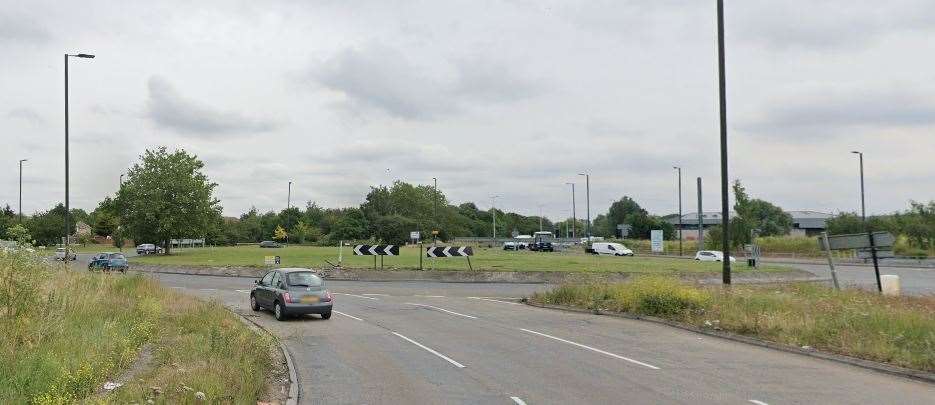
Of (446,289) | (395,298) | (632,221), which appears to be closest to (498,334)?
(395,298)

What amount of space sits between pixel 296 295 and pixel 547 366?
31.8 feet

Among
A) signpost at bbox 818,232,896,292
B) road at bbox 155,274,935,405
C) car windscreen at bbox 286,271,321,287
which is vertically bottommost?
road at bbox 155,274,935,405

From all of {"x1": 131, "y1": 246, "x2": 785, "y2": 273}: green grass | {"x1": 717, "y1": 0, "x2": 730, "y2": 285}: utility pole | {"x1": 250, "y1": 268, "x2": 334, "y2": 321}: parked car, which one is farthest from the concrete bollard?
{"x1": 131, "y1": 246, "x2": 785, "y2": 273}: green grass

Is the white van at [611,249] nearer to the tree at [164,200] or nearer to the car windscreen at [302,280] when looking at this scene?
the tree at [164,200]

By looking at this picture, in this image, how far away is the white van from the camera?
7306 centimetres

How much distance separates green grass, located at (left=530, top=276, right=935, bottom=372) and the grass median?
32.5 ft

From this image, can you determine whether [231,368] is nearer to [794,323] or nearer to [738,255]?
[794,323]

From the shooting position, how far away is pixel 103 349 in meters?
10.3

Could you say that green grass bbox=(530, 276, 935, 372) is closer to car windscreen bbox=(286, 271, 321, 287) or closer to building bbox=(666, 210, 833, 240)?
car windscreen bbox=(286, 271, 321, 287)

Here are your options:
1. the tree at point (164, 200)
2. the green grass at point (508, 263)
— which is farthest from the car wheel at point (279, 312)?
the tree at point (164, 200)

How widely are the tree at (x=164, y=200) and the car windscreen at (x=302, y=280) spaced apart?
53.2 m

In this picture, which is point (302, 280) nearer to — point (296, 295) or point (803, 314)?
point (296, 295)

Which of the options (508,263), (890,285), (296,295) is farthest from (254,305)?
(508,263)

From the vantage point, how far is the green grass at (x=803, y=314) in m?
12.3
